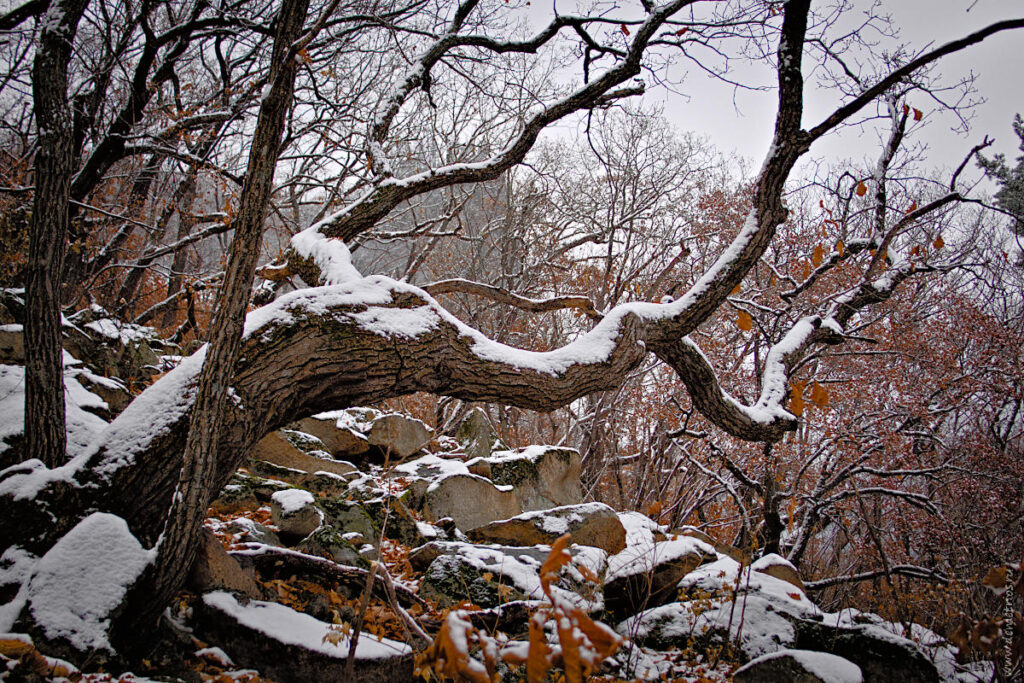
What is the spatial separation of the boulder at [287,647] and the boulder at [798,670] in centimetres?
195

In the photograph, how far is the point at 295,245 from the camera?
3984 millimetres

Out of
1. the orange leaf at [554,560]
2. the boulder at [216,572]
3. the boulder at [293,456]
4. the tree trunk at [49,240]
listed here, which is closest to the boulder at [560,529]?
the boulder at [293,456]

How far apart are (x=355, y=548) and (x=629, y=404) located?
659 cm

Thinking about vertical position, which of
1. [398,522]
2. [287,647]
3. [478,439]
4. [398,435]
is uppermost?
[478,439]

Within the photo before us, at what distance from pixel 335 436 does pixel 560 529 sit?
3.06 meters

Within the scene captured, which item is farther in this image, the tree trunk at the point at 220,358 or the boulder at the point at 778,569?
the boulder at the point at 778,569

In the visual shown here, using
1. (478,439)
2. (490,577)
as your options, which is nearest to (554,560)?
(490,577)

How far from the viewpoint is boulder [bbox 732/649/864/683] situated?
288cm

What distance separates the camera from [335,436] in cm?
A: 617

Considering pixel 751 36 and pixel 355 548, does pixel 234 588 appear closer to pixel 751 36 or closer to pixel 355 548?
pixel 355 548

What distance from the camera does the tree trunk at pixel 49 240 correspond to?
8.22 feet

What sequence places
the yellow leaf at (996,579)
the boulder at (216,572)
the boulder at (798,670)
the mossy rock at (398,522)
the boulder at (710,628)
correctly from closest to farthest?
1. the yellow leaf at (996,579)
2. the boulder at (216,572)
3. the boulder at (798,670)
4. the boulder at (710,628)
5. the mossy rock at (398,522)

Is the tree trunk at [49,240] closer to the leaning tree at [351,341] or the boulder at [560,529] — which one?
the leaning tree at [351,341]

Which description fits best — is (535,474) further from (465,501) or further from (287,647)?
(287,647)
